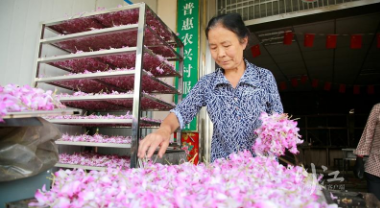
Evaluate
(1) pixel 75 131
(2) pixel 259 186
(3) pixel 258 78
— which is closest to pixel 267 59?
(1) pixel 75 131

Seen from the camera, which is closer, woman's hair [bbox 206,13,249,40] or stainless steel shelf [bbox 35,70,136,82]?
woman's hair [bbox 206,13,249,40]

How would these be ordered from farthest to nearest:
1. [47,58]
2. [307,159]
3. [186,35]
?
1. [307,159]
2. [186,35]
3. [47,58]

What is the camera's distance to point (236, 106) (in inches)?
62.5

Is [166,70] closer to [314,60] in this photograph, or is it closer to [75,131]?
[75,131]

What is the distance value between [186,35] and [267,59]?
393 cm

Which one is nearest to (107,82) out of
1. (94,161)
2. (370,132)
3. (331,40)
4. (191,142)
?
(94,161)

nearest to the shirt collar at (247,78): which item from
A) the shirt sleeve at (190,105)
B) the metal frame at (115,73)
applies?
the shirt sleeve at (190,105)

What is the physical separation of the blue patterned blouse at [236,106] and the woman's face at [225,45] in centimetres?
13

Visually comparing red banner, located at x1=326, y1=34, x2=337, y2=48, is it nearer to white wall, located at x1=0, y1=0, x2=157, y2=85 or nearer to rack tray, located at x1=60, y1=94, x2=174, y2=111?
rack tray, located at x1=60, y1=94, x2=174, y2=111

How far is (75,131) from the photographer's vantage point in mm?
3391

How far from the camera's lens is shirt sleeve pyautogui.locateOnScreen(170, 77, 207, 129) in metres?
1.54

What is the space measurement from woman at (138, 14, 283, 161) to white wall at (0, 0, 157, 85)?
2.08m

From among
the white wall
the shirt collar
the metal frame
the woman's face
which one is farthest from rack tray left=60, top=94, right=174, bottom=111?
the woman's face

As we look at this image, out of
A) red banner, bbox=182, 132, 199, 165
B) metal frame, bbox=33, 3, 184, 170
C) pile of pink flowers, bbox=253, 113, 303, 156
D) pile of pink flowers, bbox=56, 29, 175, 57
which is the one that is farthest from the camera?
red banner, bbox=182, 132, 199, 165
